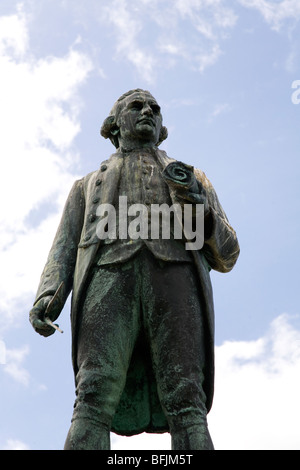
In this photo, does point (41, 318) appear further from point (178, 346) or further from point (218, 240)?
point (218, 240)

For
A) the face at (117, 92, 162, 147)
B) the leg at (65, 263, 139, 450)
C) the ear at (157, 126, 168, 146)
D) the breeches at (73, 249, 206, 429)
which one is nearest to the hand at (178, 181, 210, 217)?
the breeches at (73, 249, 206, 429)

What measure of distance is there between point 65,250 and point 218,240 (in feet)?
4.63

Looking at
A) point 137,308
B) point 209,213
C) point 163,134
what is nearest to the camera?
point 137,308

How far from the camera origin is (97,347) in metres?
6.97

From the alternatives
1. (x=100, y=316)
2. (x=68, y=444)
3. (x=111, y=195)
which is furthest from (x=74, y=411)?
(x=111, y=195)

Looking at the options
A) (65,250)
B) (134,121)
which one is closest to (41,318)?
(65,250)

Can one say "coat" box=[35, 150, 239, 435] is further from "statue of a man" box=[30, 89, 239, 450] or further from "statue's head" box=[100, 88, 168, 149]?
"statue's head" box=[100, 88, 168, 149]

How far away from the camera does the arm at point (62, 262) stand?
7388 mm

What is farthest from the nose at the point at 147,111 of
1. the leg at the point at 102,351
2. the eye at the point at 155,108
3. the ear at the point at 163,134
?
the leg at the point at 102,351

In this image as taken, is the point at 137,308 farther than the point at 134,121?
No

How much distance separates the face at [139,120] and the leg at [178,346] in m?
1.55

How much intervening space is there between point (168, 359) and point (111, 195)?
5.47 ft

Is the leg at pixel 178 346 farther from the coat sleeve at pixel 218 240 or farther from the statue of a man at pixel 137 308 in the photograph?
the coat sleeve at pixel 218 240

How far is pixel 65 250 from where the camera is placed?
789 centimetres
